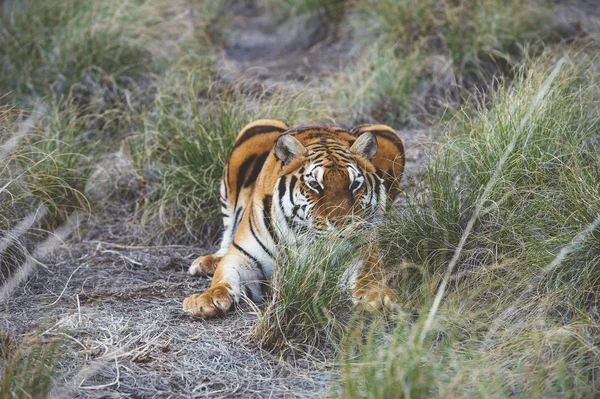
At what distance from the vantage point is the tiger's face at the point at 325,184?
4.12 m

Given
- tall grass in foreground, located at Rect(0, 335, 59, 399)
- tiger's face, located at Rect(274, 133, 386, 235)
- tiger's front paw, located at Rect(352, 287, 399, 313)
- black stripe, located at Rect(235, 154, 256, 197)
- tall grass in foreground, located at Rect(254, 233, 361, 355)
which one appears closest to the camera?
tall grass in foreground, located at Rect(0, 335, 59, 399)

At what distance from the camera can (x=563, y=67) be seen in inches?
221

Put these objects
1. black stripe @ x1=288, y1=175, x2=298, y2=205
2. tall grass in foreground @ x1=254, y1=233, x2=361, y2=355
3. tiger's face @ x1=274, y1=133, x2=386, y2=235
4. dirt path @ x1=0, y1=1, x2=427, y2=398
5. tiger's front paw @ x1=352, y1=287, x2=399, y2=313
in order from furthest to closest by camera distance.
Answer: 1. black stripe @ x1=288, y1=175, x2=298, y2=205
2. tiger's face @ x1=274, y1=133, x2=386, y2=235
3. tiger's front paw @ x1=352, y1=287, x2=399, y2=313
4. tall grass in foreground @ x1=254, y1=233, x2=361, y2=355
5. dirt path @ x1=0, y1=1, x2=427, y2=398

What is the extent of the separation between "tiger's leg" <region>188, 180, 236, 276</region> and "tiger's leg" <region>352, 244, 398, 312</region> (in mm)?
1148

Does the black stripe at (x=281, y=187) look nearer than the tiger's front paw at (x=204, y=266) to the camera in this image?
Yes

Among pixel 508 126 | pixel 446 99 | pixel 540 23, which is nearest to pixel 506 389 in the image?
pixel 508 126

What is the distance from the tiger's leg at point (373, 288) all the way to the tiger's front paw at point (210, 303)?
67cm

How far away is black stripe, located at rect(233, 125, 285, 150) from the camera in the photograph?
5.16m

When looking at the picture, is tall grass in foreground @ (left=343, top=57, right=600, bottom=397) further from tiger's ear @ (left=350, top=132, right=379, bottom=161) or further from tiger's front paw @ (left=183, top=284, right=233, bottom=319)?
tiger's front paw @ (left=183, top=284, right=233, bottom=319)

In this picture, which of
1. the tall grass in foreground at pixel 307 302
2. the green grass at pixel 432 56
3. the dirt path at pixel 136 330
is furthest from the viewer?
the green grass at pixel 432 56

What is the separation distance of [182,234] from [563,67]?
112 inches

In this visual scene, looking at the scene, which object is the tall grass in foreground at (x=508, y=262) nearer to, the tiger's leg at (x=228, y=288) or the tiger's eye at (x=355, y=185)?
the tiger's eye at (x=355, y=185)

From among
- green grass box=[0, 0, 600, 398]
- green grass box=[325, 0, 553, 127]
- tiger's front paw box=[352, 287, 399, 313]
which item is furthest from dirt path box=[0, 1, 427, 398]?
green grass box=[325, 0, 553, 127]

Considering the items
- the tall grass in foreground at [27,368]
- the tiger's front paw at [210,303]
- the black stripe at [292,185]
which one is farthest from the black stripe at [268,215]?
the tall grass in foreground at [27,368]
